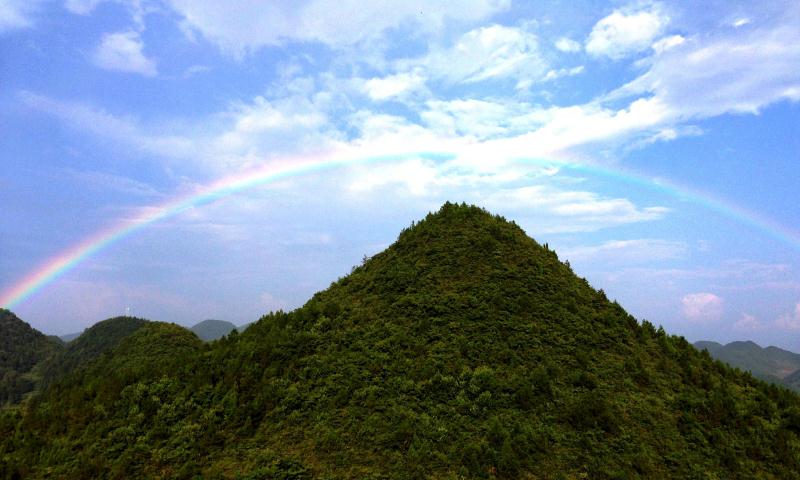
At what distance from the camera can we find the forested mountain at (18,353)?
10350cm

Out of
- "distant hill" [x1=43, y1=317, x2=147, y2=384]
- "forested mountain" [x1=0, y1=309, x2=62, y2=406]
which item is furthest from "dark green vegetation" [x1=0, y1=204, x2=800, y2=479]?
"forested mountain" [x1=0, y1=309, x2=62, y2=406]

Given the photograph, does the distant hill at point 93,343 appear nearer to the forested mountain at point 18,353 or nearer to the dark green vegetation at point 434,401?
the forested mountain at point 18,353

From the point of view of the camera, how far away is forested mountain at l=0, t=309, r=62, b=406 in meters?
104

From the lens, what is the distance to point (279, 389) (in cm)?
1767

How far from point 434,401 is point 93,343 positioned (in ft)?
403

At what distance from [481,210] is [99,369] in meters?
48.0

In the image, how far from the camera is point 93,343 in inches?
4272

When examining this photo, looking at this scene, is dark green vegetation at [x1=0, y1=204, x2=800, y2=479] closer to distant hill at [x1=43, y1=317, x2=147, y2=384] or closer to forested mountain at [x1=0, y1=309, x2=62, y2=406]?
distant hill at [x1=43, y1=317, x2=147, y2=384]

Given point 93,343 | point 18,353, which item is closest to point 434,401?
point 93,343

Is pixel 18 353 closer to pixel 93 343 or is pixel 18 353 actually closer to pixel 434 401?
pixel 93 343

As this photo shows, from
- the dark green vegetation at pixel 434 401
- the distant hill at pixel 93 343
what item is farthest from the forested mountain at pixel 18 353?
the dark green vegetation at pixel 434 401

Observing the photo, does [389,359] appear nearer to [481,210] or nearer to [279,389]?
[279,389]

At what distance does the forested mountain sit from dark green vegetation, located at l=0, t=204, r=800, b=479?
11346cm

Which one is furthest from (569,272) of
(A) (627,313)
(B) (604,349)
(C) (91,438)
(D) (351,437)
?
(C) (91,438)
